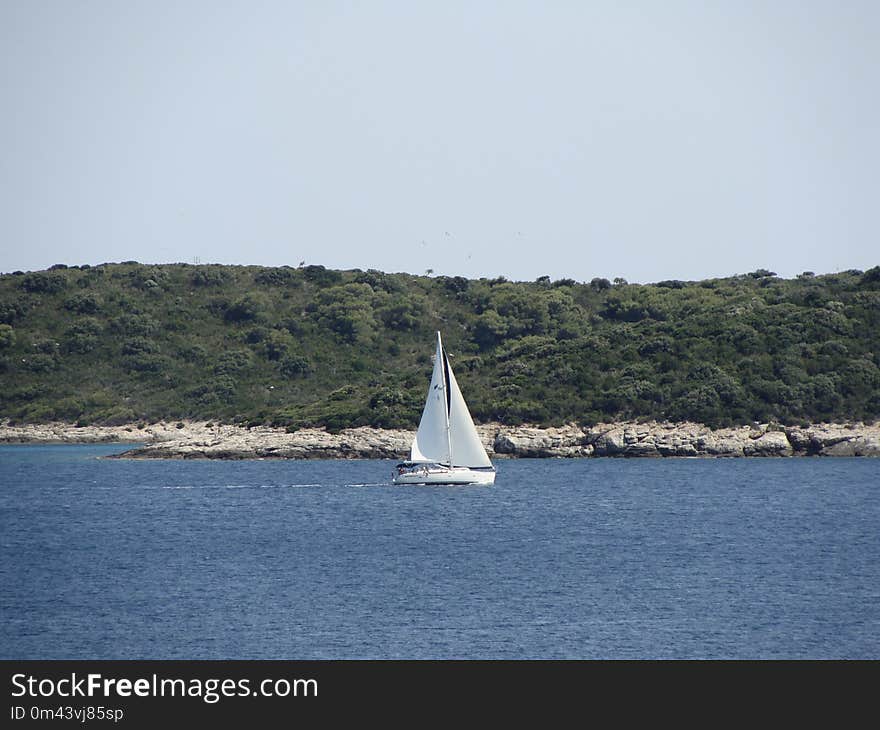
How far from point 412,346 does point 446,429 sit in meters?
59.3

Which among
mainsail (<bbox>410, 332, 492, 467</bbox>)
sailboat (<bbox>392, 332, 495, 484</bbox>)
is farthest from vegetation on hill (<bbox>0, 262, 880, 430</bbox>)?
mainsail (<bbox>410, 332, 492, 467</bbox>)

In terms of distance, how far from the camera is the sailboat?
6450cm

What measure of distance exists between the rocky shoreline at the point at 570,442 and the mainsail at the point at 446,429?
17.1 metres

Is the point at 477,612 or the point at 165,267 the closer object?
the point at 477,612

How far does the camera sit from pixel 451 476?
65.9 metres

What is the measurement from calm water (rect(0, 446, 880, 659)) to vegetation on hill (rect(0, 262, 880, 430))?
13502 millimetres

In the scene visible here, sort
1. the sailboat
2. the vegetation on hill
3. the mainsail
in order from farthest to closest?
the vegetation on hill < the sailboat < the mainsail

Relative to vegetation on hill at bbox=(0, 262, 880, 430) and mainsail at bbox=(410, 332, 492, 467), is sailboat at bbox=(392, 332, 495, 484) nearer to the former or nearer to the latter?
mainsail at bbox=(410, 332, 492, 467)

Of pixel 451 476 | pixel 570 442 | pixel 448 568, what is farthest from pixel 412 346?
pixel 448 568

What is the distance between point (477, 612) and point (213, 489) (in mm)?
35796

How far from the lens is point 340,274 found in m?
143

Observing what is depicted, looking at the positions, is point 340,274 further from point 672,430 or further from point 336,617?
point 336,617

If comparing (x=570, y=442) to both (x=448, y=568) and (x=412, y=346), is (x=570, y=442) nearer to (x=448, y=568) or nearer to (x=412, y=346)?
(x=448, y=568)
